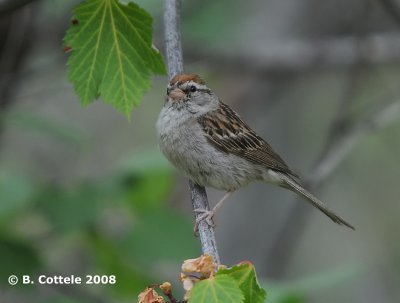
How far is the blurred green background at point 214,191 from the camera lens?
353cm

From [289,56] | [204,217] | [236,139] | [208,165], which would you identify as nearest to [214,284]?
[204,217]

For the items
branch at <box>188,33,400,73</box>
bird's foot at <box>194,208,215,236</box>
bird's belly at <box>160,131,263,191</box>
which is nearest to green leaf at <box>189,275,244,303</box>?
bird's foot at <box>194,208,215,236</box>

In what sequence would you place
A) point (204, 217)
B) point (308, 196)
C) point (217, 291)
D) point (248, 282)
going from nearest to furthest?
point (217, 291) < point (248, 282) < point (204, 217) < point (308, 196)

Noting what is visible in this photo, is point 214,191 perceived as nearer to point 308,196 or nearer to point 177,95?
point 308,196

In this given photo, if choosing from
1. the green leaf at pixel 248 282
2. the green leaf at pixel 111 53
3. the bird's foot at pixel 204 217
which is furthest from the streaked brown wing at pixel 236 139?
the green leaf at pixel 248 282

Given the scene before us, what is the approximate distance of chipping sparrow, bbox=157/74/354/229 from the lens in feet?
12.2

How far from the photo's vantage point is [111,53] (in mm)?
2246

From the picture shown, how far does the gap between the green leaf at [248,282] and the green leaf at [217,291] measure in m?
0.08

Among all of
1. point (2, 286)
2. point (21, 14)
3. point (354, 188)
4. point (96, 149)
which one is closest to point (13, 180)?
point (2, 286)

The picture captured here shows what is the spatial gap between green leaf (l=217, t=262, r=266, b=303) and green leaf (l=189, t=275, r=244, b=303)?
8 centimetres

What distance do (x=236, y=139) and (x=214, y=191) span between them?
2071 mm

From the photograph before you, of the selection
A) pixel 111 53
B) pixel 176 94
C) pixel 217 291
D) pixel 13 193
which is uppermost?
pixel 176 94

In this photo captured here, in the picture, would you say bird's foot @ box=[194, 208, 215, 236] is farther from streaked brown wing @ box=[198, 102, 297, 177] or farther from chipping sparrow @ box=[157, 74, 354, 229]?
streaked brown wing @ box=[198, 102, 297, 177]

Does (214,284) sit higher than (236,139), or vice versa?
(236,139)
